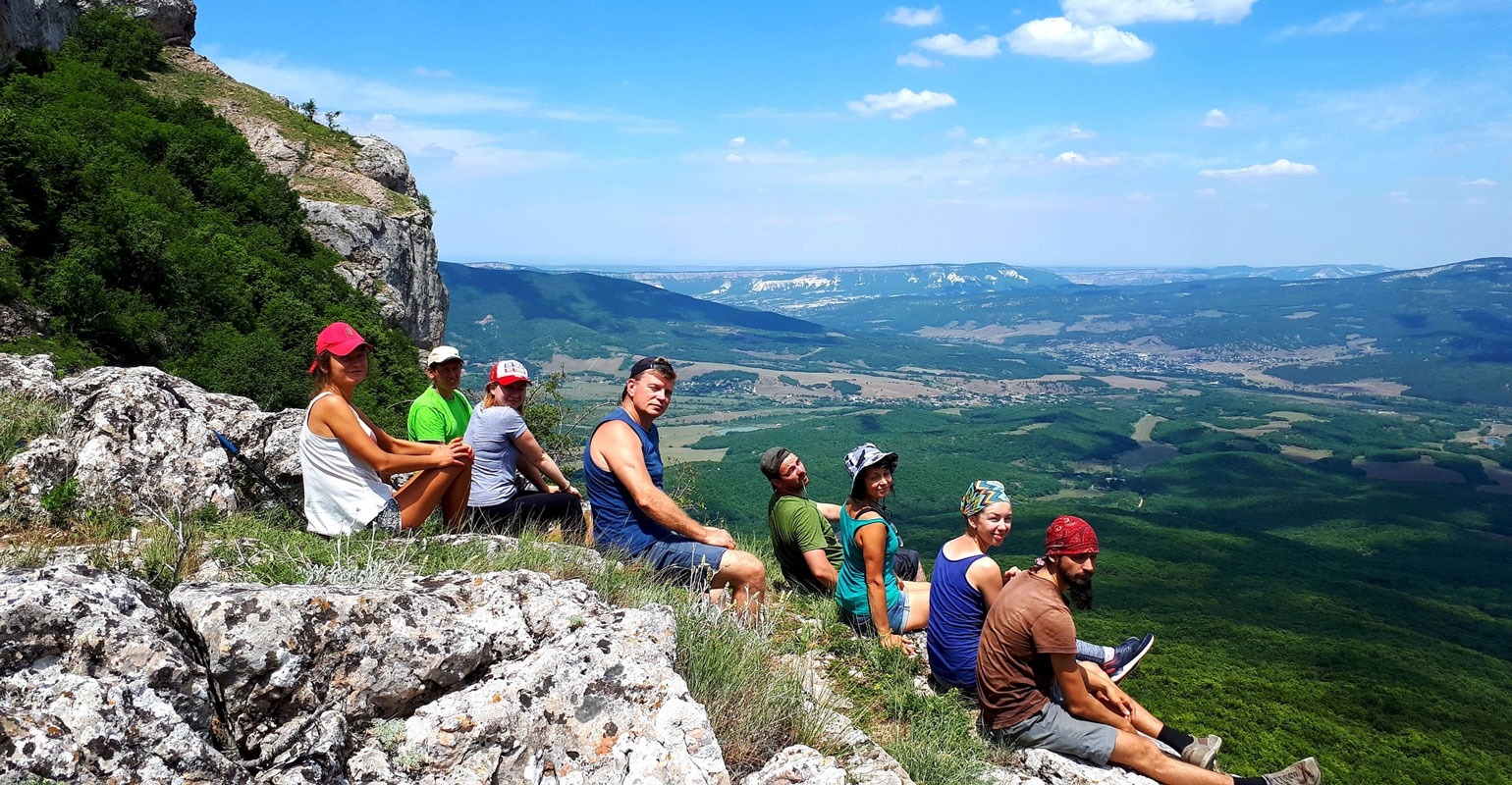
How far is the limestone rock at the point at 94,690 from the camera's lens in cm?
235

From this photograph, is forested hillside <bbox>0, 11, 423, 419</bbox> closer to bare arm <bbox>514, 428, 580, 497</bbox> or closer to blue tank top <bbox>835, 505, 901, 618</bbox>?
bare arm <bbox>514, 428, 580, 497</bbox>

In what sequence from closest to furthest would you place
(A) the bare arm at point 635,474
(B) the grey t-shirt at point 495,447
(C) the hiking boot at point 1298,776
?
(C) the hiking boot at point 1298,776 → (A) the bare arm at point 635,474 → (B) the grey t-shirt at point 495,447

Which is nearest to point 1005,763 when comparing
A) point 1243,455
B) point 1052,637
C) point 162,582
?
point 1052,637

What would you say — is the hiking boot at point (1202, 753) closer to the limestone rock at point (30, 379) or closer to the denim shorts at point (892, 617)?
the denim shorts at point (892, 617)

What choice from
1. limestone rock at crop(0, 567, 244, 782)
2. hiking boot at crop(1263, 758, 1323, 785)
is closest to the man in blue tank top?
limestone rock at crop(0, 567, 244, 782)

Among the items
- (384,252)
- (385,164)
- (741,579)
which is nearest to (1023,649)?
(741,579)

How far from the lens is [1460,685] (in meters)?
38.7

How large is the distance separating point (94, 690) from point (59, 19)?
34.1m

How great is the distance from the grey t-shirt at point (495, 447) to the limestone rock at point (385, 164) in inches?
1138

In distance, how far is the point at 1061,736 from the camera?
16.4 feet

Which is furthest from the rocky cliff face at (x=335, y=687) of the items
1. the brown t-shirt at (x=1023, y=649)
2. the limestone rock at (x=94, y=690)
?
the brown t-shirt at (x=1023, y=649)

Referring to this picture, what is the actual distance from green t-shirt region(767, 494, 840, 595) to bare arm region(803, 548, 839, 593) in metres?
0.04

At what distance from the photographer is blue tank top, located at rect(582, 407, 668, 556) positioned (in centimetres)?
614

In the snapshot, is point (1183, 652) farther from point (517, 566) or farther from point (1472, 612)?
point (1472, 612)
